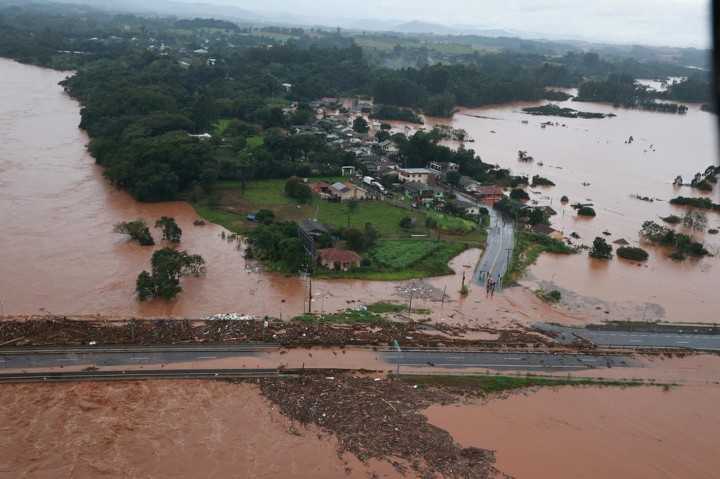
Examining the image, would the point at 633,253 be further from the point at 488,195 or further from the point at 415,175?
the point at 415,175

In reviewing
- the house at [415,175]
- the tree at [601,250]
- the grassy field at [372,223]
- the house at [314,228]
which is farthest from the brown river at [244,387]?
the house at [415,175]

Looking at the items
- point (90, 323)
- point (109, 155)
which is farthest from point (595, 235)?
point (109, 155)

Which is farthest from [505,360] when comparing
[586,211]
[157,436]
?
[586,211]

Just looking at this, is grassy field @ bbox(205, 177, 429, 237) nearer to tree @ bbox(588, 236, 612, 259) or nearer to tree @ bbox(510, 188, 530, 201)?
tree @ bbox(510, 188, 530, 201)

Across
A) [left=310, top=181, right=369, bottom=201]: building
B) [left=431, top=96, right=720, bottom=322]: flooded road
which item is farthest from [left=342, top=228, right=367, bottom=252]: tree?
[left=431, top=96, right=720, bottom=322]: flooded road

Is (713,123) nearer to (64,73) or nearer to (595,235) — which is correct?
(595,235)
